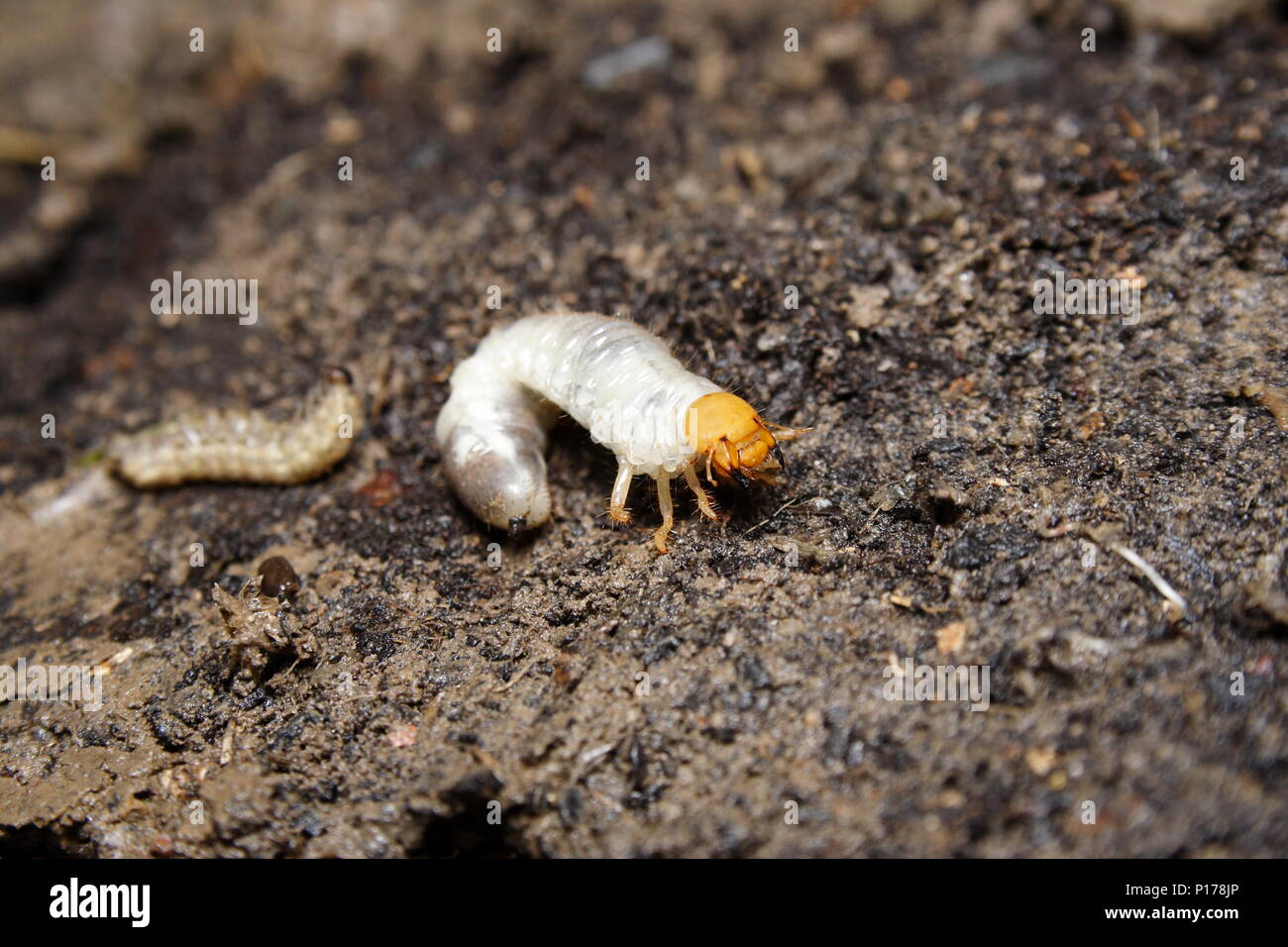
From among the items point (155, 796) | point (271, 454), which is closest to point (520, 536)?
point (271, 454)

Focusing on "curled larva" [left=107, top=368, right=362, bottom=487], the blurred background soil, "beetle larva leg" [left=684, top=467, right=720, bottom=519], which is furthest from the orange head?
"curled larva" [left=107, top=368, right=362, bottom=487]

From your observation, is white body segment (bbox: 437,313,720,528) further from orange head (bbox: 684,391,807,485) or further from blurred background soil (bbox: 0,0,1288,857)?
blurred background soil (bbox: 0,0,1288,857)

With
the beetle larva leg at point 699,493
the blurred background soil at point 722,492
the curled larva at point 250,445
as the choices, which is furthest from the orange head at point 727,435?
the curled larva at point 250,445

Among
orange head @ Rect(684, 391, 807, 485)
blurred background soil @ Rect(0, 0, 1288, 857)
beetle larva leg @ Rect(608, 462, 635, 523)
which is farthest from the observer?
beetle larva leg @ Rect(608, 462, 635, 523)

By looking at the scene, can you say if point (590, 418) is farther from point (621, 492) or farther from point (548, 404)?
point (548, 404)

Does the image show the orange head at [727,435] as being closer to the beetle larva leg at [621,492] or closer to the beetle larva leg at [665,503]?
the beetle larva leg at [665,503]

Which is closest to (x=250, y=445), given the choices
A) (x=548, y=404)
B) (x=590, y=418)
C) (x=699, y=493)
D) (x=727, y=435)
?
(x=548, y=404)

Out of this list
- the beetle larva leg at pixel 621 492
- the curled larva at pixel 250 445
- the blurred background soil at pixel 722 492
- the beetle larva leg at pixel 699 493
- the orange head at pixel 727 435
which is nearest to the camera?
the blurred background soil at pixel 722 492
